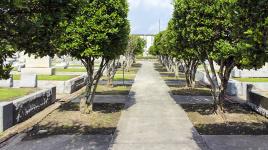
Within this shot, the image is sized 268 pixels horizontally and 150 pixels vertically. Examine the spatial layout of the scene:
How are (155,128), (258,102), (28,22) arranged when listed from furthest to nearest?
(258,102)
(155,128)
(28,22)

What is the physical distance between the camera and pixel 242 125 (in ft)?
49.6

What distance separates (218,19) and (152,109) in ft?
19.7

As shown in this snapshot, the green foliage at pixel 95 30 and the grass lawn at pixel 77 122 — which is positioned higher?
the green foliage at pixel 95 30

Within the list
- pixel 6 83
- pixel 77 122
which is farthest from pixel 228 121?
pixel 6 83

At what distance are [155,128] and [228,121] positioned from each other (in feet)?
10.8

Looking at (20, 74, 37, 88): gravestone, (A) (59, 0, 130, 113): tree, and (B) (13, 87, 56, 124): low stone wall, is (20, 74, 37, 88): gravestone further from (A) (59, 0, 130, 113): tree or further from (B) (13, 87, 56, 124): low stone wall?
(A) (59, 0, 130, 113): tree

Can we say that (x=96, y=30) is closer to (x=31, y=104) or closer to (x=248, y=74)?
(x=31, y=104)

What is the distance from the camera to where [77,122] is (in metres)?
15.9

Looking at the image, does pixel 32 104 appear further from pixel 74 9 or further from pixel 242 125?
pixel 74 9

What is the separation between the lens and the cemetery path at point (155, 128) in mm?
12078

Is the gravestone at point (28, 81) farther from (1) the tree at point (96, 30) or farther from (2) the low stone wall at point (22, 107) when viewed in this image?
(1) the tree at point (96, 30)

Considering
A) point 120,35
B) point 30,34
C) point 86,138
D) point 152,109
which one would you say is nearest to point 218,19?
point 120,35

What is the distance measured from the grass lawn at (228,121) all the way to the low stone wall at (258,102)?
10.2 inches

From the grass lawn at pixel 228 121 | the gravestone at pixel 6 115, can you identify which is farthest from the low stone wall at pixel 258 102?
the gravestone at pixel 6 115
